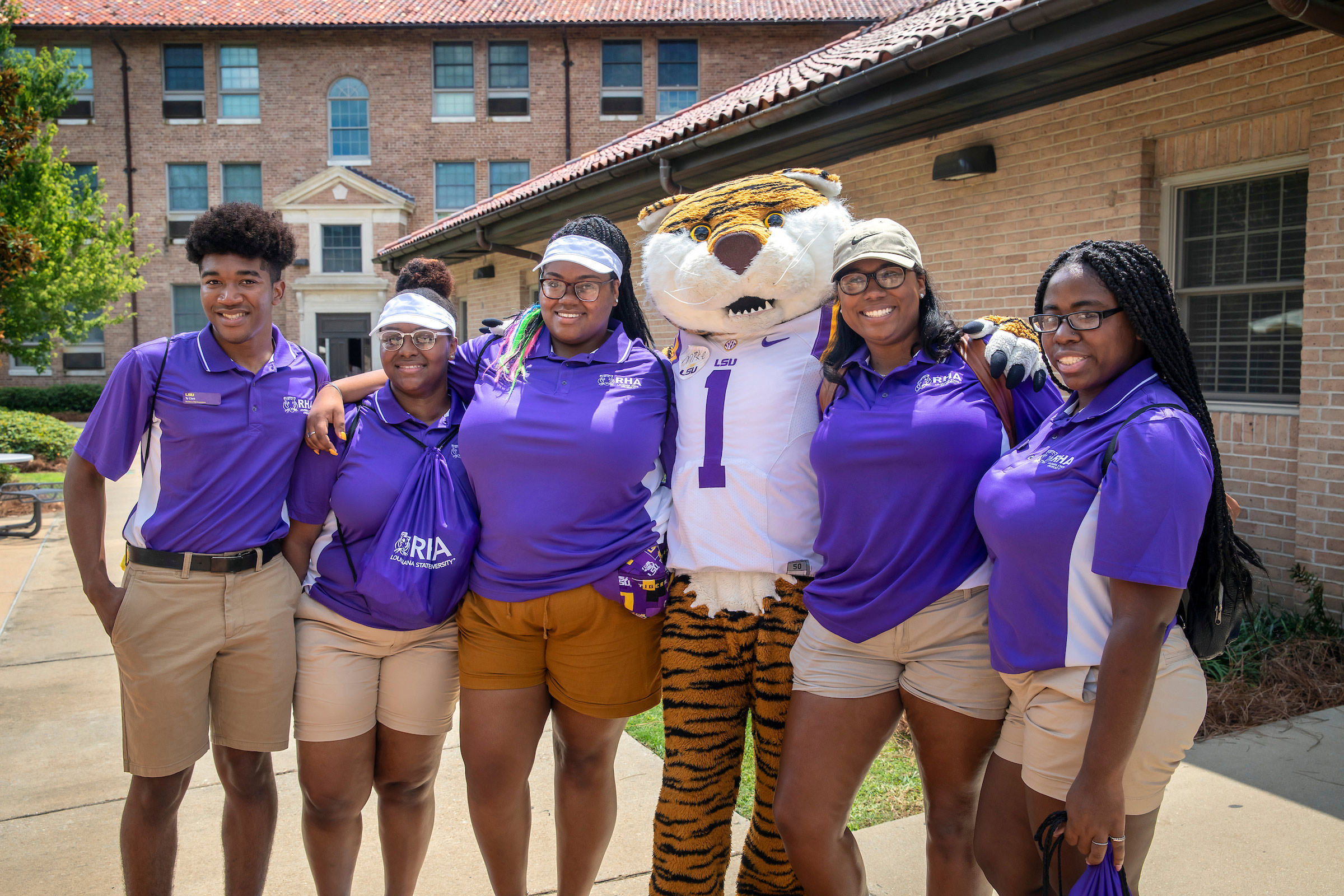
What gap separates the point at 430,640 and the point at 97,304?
19638 mm

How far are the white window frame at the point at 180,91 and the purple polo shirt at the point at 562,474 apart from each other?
29.4 metres

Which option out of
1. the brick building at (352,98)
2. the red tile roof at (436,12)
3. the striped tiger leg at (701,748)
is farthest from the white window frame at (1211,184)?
the brick building at (352,98)

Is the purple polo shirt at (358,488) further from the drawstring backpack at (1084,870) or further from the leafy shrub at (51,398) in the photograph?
the leafy shrub at (51,398)

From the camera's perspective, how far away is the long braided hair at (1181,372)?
79.0 inches

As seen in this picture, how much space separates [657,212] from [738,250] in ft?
1.63

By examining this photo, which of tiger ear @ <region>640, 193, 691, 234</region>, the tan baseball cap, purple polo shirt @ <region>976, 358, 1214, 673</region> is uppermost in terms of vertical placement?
tiger ear @ <region>640, 193, 691, 234</region>

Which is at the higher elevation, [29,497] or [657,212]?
[657,212]

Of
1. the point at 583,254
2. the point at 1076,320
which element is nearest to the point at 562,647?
the point at 583,254

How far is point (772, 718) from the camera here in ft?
8.48

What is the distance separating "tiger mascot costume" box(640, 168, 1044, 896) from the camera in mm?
2596

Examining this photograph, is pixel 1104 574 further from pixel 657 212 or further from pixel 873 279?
pixel 657 212

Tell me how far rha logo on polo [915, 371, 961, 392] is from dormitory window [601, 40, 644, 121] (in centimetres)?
2633

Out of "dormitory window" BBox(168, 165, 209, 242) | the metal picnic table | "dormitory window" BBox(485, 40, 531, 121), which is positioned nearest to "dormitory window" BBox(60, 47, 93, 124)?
"dormitory window" BBox(168, 165, 209, 242)

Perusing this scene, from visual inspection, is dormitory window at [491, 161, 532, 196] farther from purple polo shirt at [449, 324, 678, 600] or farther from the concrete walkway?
purple polo shirt at [449, 324, 678, 600]
